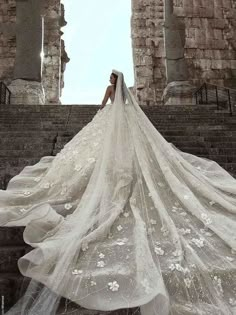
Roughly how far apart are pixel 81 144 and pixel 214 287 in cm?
250

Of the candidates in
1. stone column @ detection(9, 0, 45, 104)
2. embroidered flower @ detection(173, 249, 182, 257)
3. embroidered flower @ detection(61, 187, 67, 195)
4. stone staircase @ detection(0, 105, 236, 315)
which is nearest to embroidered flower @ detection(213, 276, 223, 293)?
embroidered flower @ detection(173, 249, 182, 257)

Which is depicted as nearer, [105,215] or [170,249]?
[170,249]

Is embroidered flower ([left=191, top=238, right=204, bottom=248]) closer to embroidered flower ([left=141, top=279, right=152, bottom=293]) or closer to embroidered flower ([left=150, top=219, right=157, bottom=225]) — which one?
embroidered flower ([left=150, top=219, right=157, bottom=225])

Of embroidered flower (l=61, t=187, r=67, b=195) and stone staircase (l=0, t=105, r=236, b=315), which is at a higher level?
stone staircase (l=0, t=105, r=236, b=315)

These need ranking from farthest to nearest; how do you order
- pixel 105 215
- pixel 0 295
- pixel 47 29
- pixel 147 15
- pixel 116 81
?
pixel 147 15 < pixel 47 29 < pixel 116 81 < pixel 105 215 < pixel 0 295

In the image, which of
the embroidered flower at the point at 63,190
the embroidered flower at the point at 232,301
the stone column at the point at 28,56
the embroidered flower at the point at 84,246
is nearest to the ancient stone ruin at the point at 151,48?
the stone column at the point at 28,56

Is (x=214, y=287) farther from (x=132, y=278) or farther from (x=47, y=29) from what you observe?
(x=47, y=29)

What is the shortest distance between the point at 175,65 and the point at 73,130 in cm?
629

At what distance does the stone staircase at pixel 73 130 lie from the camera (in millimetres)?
5506

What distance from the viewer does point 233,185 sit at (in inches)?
147

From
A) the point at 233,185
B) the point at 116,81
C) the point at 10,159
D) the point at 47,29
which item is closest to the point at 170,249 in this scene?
the point at 233,185

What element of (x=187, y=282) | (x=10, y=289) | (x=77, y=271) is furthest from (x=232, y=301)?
(x=10, y=289)

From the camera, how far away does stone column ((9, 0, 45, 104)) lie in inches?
420

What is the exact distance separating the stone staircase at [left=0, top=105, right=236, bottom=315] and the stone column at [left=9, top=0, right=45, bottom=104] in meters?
2.80
